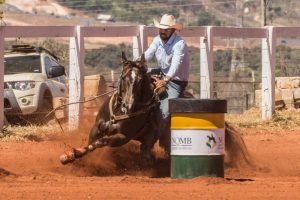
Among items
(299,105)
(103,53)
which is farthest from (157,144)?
(103,53)

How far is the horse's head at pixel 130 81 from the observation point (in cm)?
1460

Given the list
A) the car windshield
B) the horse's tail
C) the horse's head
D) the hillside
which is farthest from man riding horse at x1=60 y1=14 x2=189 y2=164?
the hillside

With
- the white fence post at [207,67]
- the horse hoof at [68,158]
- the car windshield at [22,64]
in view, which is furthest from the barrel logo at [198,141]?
the car windshield at [22,64]

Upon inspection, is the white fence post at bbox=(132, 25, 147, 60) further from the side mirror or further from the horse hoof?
the horse hoof

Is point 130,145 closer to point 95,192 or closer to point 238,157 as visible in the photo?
point 238,157

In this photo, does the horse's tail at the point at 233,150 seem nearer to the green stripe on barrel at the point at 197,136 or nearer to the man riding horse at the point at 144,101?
the man riding horse at the point at 144,101

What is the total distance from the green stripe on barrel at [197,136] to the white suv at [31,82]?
8.51 m

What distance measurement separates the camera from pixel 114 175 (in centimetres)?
1565

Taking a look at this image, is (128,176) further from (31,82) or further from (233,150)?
(31,82)

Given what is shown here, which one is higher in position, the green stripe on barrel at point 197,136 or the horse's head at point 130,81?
the horse's head at point 130,81

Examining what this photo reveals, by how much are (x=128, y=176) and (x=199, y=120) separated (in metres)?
1.96

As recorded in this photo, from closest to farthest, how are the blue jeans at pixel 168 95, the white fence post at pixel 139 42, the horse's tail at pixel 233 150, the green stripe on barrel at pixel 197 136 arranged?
the green stripe on barrel at pixel 197 136 < the blue jeans at pixel 168 95 < the horse's tail at pixel 233 150 < the white fence post at pixel 139 42

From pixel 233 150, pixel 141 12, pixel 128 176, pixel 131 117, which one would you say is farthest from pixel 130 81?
pixel 141 12

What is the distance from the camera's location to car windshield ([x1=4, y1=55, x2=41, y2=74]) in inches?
917
